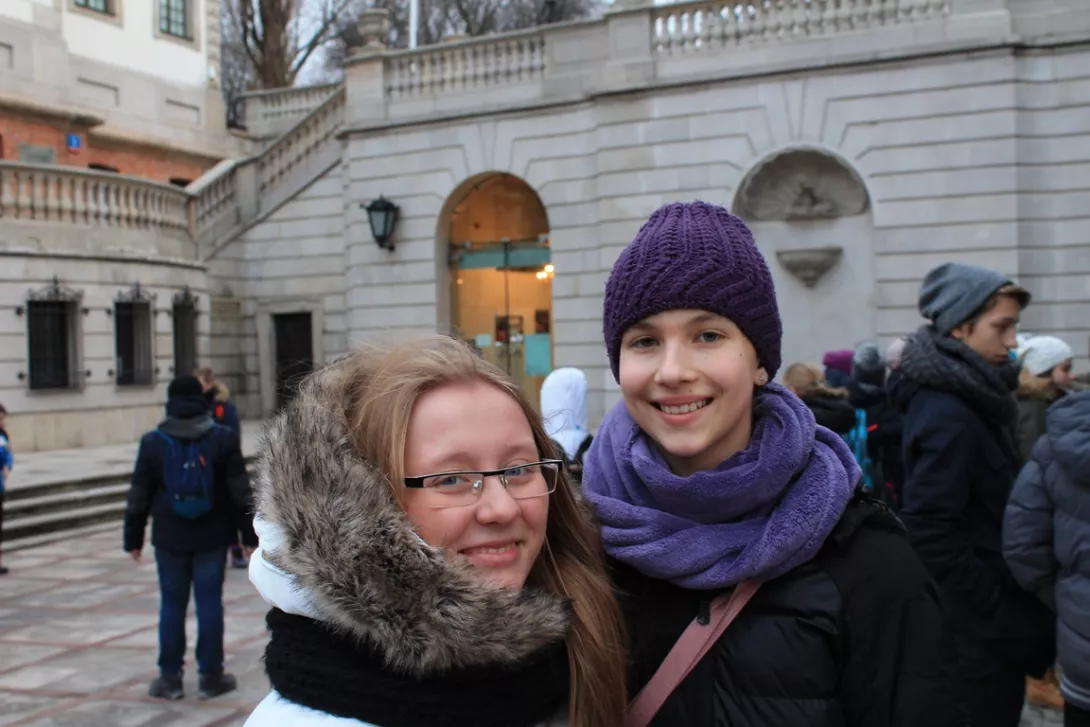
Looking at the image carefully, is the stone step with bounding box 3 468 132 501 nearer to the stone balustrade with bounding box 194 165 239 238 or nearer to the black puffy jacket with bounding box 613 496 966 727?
the stone balustrade with bounding box 194 165 239 238

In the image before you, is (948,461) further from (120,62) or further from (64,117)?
(120,62)

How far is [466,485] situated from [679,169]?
14303mm

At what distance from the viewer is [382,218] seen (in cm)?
1744

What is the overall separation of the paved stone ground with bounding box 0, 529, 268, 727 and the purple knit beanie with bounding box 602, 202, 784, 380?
4.56 metres

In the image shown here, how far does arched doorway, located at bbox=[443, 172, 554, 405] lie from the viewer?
17688 mm

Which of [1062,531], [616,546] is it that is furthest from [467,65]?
[616,546]

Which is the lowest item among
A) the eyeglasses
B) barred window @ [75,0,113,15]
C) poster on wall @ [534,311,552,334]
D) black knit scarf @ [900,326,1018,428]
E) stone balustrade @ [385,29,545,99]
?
the eyeglasses

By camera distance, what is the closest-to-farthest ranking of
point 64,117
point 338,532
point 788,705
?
point 338,532, point 788,705, point 64,117

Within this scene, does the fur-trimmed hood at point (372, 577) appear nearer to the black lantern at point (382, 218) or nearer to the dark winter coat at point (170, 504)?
the dark winter coat at point (170, 504)

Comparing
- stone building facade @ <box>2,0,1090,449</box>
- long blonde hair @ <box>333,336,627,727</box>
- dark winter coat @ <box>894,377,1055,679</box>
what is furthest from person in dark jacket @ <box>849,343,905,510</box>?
stone building facade @ <box>2,0,1090,449</box>

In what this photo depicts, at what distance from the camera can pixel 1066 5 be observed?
13.2 meters

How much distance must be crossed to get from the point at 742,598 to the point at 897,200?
44.1 ft

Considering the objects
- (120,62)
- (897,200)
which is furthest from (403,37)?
(897,200)

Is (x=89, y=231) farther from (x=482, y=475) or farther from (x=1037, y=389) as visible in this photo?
(x=482, y=475)
